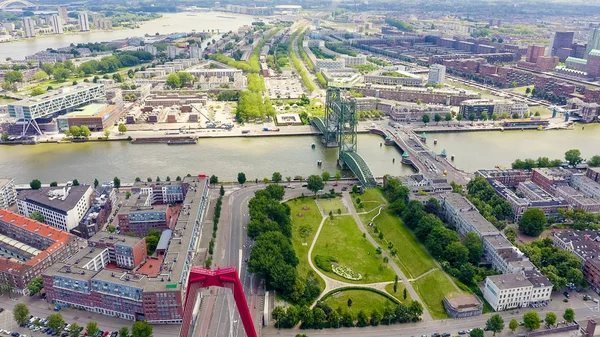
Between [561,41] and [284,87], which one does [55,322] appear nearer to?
[284,87]

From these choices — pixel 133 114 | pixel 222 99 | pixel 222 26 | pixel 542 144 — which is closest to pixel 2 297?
pixel 133 114

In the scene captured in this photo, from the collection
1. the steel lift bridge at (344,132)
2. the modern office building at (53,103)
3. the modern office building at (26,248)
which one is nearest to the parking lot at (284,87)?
the steel lift bridge at (344,132)

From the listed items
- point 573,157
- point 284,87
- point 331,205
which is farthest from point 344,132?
point 284,87

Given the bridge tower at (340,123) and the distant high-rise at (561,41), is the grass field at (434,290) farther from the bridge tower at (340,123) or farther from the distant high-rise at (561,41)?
the distant high-rise at (561,41)

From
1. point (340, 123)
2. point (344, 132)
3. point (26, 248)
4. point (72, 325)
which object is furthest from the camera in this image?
point (340, 123)

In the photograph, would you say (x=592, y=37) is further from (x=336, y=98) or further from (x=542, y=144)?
(x=336, y=98)
